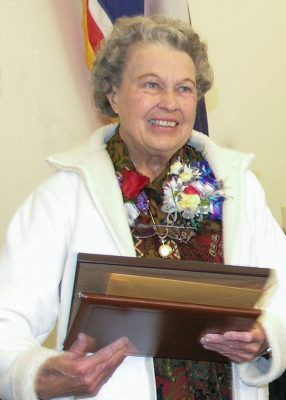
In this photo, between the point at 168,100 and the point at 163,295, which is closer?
the point at 163,295

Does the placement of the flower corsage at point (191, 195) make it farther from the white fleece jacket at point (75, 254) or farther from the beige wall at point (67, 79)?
the beige wall at point (67, 79)

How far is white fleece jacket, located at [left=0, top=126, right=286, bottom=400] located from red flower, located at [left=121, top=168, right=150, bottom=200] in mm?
38

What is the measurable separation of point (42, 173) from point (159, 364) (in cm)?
135

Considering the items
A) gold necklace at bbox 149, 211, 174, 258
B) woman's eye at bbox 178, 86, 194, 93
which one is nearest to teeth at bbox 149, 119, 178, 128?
woman's eye at bbox 178, 86, 194, 93

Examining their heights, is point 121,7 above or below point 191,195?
above

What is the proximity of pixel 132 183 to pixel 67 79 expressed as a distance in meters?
1.21

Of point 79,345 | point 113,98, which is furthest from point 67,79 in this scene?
point 79,345

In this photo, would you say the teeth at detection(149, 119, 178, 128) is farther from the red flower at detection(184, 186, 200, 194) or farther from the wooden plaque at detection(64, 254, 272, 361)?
the wooden plaque at detection(64, 254, 272, 361)

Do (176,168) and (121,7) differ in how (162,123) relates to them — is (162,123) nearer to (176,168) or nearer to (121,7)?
(176,168)

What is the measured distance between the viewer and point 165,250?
171cm

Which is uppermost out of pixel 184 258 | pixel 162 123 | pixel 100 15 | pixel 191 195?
pixel 100 15

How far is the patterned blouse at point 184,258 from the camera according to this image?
1636 mm

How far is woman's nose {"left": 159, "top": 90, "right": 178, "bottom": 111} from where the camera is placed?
1766 millimetres

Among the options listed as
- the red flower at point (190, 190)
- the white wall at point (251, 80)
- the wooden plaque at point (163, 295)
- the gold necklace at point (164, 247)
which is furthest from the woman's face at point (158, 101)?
the white wall at point (251, 80)
